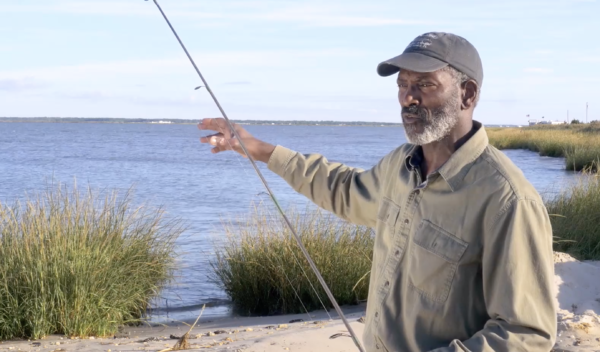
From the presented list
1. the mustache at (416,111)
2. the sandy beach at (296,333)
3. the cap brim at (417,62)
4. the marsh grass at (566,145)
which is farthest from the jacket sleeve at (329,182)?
the marsh grass at (566,145)

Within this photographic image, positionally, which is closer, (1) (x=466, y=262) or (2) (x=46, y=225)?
(1) (x=466, y=262)

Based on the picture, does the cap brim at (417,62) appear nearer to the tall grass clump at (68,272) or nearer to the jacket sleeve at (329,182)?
the jacket sleeve at (329,182)

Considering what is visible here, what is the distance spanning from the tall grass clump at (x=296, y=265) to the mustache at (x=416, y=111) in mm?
5387

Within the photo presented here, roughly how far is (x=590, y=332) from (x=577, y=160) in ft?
68.7

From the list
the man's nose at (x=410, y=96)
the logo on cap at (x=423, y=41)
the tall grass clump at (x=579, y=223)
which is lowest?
the tall grass clump at (x=579, y=223)

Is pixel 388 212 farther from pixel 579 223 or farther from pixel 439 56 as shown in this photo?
pixel 579 223

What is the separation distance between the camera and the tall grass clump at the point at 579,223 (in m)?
8.76

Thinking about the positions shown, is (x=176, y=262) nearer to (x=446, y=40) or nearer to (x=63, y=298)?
(x=63, y=298)

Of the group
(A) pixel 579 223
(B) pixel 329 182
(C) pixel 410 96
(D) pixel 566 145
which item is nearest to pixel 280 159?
(B) pixel 329 182

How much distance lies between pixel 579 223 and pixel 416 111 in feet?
24.6

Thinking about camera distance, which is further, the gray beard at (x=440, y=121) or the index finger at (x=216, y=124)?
the index finger at (x=216, y=124)

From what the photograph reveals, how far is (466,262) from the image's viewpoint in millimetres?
2004

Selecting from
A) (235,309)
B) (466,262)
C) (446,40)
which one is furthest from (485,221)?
(235,309)

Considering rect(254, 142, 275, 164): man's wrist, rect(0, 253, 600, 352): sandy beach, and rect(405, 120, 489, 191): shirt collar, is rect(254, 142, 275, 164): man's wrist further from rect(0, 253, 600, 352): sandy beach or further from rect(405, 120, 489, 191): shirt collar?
rect(0, 253, 600, 352): sandy beach
